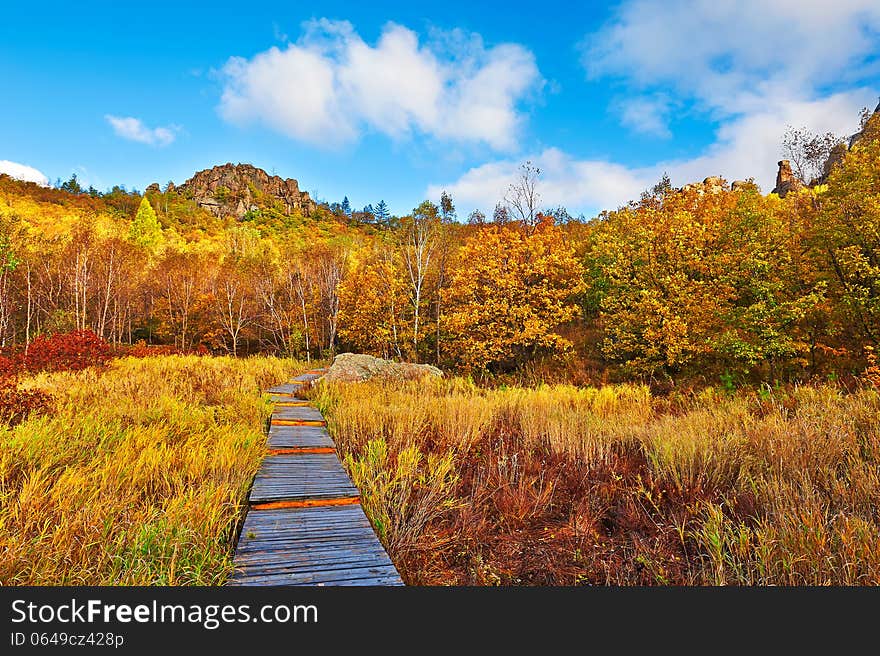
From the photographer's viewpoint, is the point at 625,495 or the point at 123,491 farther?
the point at 625,495

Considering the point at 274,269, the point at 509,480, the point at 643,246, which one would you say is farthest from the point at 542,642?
the point at 274,269

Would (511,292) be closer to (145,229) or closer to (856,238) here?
(856,238)

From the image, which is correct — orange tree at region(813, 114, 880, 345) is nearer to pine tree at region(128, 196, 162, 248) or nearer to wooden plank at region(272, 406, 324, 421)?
wooden plank at region(272, 406, 324, 421)

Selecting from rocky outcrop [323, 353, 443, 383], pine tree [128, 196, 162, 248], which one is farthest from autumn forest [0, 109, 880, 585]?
pine tree [128, 196, 162, 248]

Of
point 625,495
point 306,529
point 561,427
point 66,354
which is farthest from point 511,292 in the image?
point 306,529

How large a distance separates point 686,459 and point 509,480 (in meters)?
1.97

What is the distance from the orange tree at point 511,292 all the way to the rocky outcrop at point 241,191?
78.4 metres

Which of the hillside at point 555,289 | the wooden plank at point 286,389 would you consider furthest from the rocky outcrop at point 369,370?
the hillside at point 555,289

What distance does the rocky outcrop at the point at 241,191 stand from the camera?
82.6 m

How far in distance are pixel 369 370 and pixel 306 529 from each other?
9.77 meters

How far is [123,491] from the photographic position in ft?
9.90

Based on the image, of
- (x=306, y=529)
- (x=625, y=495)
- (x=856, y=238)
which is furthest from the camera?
(x=856, y=238)

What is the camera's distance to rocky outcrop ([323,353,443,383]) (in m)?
11.5

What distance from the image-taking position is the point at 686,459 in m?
4.17
